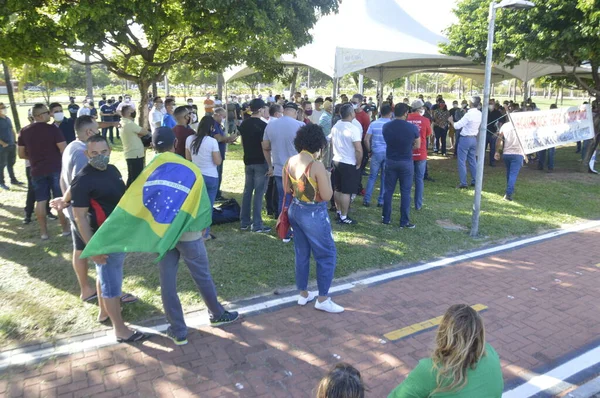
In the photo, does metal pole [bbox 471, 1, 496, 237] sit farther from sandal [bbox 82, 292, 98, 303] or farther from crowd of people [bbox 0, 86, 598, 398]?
sandal [bbox 82, 292, 98, 303]

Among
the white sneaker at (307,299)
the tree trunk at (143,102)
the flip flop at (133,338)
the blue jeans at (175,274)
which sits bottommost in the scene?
the flip flop at (133,338)

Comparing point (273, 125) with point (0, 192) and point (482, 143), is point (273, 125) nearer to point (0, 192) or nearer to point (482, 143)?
point (482, 143)

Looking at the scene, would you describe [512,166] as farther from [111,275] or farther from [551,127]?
[111,275]

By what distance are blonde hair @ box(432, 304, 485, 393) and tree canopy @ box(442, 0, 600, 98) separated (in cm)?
945

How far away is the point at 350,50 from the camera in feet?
28.8

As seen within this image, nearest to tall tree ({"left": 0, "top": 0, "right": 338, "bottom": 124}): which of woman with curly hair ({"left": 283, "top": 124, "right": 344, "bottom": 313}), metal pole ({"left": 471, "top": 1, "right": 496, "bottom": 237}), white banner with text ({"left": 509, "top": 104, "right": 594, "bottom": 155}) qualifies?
metal pole ({"left": 471, "top": 1, "right": 496, "bottom": 237})

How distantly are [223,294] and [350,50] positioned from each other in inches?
233

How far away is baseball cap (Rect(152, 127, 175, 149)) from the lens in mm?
3677

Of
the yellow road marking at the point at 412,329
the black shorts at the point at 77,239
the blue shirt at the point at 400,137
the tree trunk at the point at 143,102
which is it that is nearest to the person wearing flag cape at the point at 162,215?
the black shorts at the point at 77,239

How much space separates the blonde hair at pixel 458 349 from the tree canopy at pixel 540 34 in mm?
9446

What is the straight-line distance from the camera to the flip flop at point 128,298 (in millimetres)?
4535

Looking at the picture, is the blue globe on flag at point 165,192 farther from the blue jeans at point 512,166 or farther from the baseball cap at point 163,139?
the blue jeans at point 512,166

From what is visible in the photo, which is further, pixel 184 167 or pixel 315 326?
pixel 315 326

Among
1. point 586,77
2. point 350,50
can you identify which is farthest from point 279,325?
point 586,77
